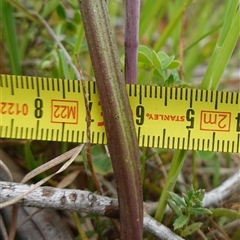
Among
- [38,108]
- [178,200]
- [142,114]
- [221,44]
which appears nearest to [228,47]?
[221,44]

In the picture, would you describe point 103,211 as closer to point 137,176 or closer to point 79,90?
point 137,176

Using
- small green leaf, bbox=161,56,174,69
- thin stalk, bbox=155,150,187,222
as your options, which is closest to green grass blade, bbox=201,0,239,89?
small green leaf, bbox=161,56,174,69

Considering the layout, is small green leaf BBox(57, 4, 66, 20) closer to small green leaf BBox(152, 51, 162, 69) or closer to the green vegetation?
the green vegetation

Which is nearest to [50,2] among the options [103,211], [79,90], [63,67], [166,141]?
[63,67]

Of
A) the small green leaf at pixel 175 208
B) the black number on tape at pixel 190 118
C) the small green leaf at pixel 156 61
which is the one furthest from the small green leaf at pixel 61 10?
the small green leaf at pixel 175 208

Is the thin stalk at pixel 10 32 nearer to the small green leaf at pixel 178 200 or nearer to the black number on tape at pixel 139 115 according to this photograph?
the black number on tape at pixel 139 115

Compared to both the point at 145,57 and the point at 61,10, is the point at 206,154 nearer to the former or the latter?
the point at 145,57
